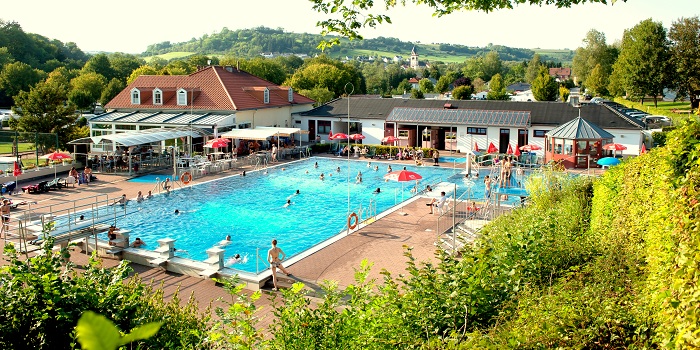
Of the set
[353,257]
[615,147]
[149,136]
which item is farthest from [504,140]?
[353,257]

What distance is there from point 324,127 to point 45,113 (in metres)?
20.6

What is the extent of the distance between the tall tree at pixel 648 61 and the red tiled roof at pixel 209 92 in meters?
38.5

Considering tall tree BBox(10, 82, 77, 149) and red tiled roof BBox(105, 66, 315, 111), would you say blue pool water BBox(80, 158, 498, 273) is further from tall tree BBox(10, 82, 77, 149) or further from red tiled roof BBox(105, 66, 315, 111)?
red tiled roof BBox(105, 66, 315, 111)

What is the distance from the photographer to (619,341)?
5.54 metres

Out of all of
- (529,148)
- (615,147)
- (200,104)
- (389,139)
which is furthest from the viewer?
(200,104)

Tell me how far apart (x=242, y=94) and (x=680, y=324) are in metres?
42.6

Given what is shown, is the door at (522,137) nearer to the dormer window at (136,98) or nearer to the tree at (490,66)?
the dormer window at (136,98)

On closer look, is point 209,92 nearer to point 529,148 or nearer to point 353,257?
point 529,148

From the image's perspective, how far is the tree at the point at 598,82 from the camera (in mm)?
84625

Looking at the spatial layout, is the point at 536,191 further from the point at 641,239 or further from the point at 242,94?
the point at 242,94

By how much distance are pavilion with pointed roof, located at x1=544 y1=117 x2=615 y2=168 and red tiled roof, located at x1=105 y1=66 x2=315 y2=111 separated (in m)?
21.9

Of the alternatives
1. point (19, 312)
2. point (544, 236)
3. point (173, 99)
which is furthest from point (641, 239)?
point (173, 99)

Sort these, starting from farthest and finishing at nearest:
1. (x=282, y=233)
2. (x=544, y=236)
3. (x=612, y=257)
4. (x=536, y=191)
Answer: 1. (x=282, y=233)
2. (x=536, y=191)
3. (x=544, y=236)
4. (x=612, y=257)

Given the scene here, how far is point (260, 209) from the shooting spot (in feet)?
85.5
